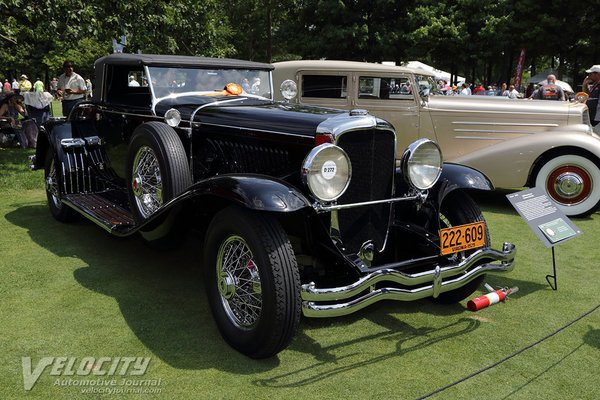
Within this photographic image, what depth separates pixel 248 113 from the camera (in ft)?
12.3

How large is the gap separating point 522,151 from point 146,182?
A: 4.85m

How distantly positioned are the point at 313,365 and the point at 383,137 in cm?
149

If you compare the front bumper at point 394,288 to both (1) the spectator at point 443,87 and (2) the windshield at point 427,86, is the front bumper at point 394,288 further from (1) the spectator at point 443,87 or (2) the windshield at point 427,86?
(1) the spectator at point 443,87

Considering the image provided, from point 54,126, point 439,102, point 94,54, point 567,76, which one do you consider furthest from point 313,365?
point 94,54

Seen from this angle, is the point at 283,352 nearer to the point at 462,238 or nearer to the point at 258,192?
the point at 258,192

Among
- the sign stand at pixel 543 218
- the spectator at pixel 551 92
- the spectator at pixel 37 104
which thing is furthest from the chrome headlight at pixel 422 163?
the spectator at pixel 37 104

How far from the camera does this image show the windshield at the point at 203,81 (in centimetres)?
448

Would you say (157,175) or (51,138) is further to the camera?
(51,138)

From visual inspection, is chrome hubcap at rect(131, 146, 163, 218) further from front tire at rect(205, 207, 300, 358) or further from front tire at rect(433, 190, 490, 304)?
front tire at rect(433, 190, 490, 304)

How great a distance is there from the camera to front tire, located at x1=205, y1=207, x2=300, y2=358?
267cm

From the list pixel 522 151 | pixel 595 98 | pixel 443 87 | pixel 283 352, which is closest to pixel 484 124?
pixel 522 151

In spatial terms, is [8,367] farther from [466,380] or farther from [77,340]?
[466,380]

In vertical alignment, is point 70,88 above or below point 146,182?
above

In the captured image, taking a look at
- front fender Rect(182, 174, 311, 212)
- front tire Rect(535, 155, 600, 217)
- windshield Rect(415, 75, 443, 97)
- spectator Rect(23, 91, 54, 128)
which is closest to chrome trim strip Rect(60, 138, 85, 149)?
front fender Rect(182, 174, 311, 212)
